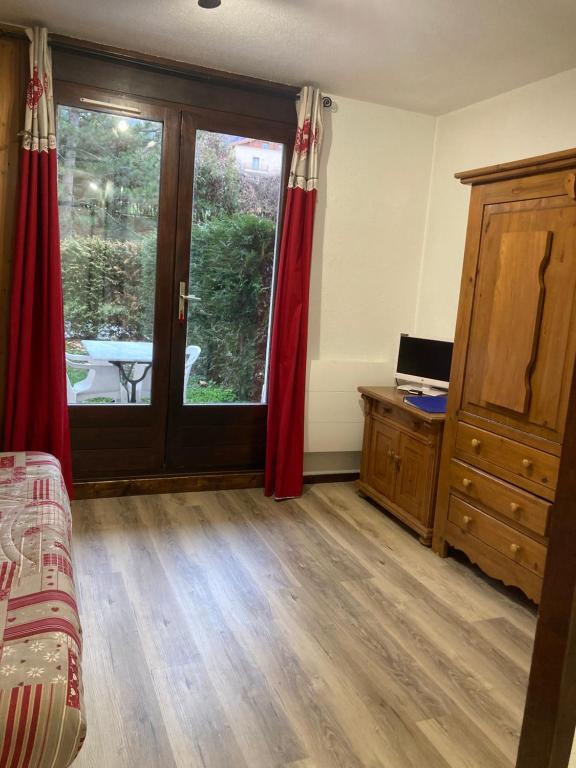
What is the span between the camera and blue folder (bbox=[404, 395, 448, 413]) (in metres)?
3.22

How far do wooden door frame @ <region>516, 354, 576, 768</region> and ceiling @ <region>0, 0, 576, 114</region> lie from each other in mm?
2370

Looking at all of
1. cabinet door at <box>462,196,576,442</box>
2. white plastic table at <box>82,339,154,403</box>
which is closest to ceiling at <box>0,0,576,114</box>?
cabinet door at <box>462,196,576,442</box>

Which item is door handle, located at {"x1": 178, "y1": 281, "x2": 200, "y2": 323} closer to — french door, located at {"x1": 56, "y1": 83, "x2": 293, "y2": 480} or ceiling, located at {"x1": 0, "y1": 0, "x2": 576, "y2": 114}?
french door, located at {"x1": 56, "y1": 83, "x2": 293, "y2": 480}

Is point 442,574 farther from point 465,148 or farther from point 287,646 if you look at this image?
point 465,148

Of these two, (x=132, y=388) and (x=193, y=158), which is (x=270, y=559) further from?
(x=193, y=158)

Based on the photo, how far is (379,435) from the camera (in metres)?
3.68

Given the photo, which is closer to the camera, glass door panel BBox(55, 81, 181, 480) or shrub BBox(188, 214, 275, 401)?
glass door panel BBox(55, 81, 181, 480)

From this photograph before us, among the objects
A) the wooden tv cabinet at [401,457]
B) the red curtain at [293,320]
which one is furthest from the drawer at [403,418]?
the red curtain at [293,320]

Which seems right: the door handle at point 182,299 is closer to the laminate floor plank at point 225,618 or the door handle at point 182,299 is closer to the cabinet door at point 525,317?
the laminate floor plank at point 225,618

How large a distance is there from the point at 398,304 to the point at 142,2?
2.32 m

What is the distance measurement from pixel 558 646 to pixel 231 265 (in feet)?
10.5

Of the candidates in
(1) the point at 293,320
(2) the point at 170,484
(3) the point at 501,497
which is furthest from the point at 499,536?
(2) the point at 170,484

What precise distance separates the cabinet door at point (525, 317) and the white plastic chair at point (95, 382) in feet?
6.55

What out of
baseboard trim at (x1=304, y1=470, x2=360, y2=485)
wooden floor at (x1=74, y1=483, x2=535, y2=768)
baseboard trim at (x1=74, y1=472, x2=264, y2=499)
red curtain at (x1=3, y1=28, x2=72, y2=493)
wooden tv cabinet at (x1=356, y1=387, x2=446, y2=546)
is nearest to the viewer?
wooden floor at (x1=74, y1=483, x2=535, y2=768)
